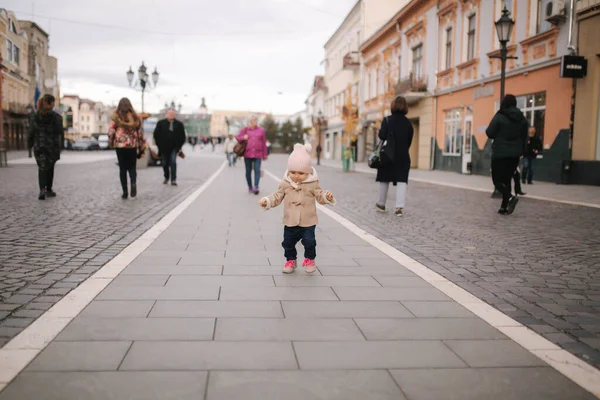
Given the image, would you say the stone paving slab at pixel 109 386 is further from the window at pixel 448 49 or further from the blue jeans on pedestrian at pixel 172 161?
the window at pixel 448 49

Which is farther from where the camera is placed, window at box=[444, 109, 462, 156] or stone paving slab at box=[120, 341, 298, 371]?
window at box=[444, 109, 462, 156]

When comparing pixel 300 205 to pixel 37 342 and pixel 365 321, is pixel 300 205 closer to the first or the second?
pixel 365 321

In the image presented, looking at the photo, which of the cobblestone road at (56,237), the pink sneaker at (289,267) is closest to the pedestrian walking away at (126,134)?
the cobblestone road at (56,237)

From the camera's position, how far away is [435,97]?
28.4 metres

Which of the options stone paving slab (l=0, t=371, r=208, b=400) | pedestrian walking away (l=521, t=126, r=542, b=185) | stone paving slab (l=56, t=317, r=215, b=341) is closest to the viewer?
stone paving slab (l=0, t=371, r=208, b=400)

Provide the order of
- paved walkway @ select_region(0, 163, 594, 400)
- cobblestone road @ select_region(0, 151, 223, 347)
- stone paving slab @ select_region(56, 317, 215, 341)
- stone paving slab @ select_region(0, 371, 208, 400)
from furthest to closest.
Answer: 1. cobblestone road @ select_region(0, 151, 223, 347)
2. stone paving slab @ select_region(56, 317, 215, 341)
3. paved walkway @ select_region(0, 163, 594, 400)
4. stone paving slab @ select_region(0, 371, 208, 400)

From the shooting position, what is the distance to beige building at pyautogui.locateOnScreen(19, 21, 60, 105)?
2562 inches

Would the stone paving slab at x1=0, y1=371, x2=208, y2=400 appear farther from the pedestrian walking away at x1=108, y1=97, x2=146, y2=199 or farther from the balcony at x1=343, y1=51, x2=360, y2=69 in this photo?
the balcony at x1=343, y1=51, x2=360, y2=69

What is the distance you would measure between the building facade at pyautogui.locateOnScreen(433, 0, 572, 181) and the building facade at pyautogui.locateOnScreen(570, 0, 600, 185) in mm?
475

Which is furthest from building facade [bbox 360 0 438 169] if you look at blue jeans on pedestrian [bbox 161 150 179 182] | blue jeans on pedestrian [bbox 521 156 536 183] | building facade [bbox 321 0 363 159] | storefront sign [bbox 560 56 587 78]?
blue jeans on pedestrian [bbox 161 150 179 182]

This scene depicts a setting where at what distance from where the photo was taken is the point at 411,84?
3030cm

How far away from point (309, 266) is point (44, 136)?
766cm

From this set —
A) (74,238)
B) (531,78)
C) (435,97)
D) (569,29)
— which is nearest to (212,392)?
(74,238)

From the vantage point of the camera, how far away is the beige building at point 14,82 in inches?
2095
